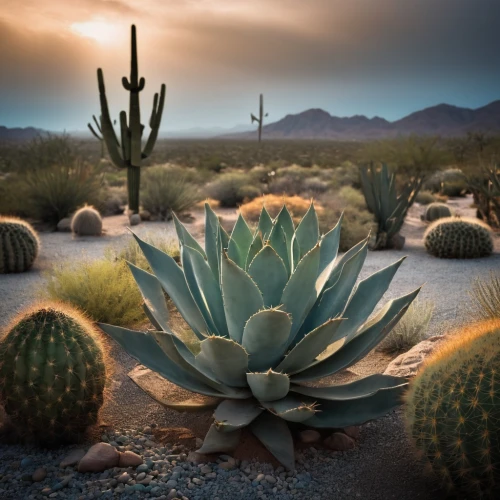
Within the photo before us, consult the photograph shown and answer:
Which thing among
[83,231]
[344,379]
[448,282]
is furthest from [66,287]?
[83,231]

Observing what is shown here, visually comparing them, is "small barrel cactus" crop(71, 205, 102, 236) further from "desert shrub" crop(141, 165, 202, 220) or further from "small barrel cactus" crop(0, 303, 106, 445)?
"small barrel cactus" crop(0, 303, 106, 445)

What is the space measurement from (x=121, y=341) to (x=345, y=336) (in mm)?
1480

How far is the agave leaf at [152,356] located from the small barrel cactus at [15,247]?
6142 millimetres

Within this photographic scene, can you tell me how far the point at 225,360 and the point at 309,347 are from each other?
0.51 m

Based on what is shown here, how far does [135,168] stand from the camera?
1538 centimetres

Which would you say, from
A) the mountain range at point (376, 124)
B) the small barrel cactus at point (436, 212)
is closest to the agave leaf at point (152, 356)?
the small barrel cactus at point (436, 212)

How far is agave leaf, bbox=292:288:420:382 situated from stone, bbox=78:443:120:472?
119 cm

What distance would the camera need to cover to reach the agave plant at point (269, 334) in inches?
132

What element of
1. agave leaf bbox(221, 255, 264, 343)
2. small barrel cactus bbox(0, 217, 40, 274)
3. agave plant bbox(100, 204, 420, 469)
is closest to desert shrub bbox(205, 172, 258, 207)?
small barrel cactus bbox(0, 217, 40, 274)

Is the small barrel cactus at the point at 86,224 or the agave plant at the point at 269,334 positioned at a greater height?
the agave plant at the point at 269,334

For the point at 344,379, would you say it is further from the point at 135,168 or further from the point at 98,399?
the point at 135,168

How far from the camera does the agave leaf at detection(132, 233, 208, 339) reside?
156 inches

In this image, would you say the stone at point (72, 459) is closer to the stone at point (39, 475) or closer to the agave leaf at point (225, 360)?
the stone at point (39, 475)

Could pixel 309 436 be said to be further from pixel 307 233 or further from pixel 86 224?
pixel 86 224
